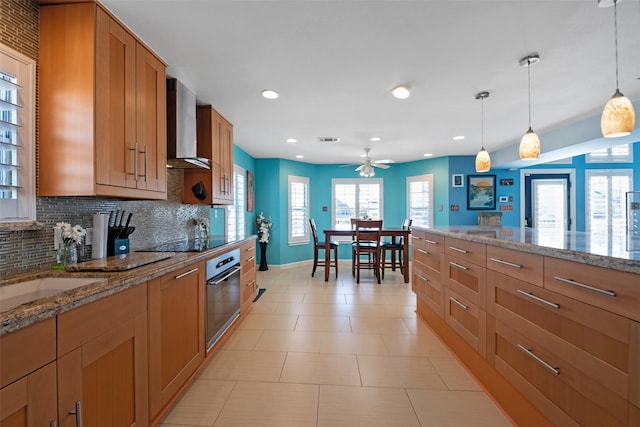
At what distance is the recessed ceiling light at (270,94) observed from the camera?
103 inches

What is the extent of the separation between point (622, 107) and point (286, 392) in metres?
2.69

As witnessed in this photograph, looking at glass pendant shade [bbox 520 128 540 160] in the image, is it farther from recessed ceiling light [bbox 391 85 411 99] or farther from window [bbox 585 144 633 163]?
window [bbox 585 144 633 163]

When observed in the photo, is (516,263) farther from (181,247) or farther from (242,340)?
(181,247)

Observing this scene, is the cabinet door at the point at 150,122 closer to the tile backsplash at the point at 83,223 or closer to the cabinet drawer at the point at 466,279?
the tile backsplash at the point at 83,223

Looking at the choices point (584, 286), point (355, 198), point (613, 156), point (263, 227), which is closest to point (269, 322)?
point (584, 286)

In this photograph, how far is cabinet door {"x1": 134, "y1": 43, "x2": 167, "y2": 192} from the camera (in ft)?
5.95

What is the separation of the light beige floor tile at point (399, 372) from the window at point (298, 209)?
3.96 meters

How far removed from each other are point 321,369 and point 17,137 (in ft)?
7.34

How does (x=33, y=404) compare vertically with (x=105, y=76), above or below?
below

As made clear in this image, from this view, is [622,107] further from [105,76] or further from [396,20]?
[105,76]

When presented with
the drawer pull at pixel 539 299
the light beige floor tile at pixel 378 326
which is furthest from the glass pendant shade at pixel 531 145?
the light beige floor tile at pixel 378 326

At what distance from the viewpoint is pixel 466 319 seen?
2.09 metres

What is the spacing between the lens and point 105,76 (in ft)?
5.01

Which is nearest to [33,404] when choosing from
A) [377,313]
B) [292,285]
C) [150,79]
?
[150,79]
